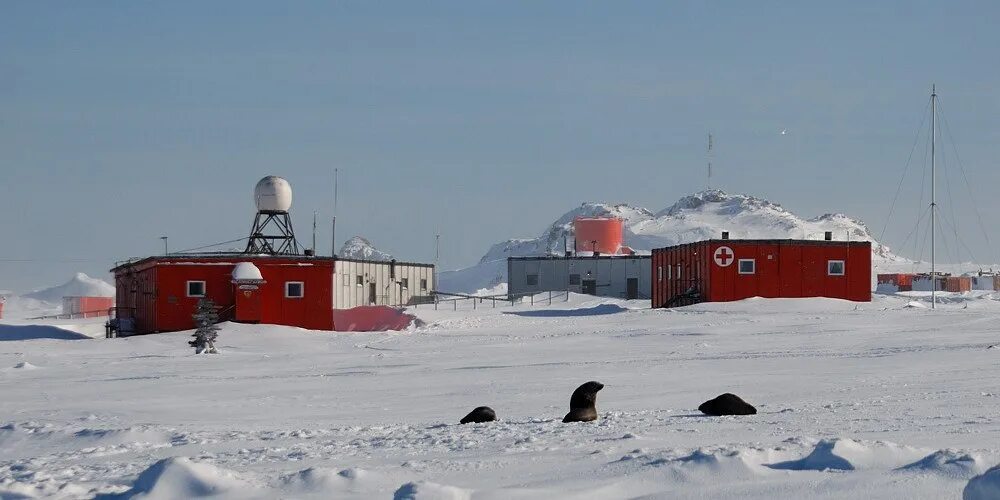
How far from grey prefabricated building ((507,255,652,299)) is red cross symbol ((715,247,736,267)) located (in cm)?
1934

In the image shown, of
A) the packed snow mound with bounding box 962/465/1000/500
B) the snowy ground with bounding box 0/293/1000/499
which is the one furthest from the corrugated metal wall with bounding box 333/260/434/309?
the packed snow mound with bounding box 962/465/1000/500

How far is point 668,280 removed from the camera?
54.0 metres

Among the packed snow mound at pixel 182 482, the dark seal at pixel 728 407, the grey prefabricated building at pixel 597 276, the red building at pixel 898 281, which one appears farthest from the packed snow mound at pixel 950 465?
the red building at pixel 898 281

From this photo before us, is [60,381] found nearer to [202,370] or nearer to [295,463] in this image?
[202,370]

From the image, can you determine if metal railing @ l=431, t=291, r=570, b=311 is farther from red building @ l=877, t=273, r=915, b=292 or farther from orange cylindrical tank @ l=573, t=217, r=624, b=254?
red building @ l=877, t=273, r=915, b=292

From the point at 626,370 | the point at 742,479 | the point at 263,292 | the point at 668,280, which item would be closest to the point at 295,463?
the point at 742,479

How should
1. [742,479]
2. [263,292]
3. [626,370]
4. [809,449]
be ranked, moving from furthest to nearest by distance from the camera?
[263,292], [626,370], [809,449], [742,479]

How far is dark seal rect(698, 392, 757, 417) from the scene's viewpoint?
14.4 meters

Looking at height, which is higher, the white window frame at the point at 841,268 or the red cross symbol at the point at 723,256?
the red cross symbol at the point at 723,256

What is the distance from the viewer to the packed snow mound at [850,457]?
9.64 meters

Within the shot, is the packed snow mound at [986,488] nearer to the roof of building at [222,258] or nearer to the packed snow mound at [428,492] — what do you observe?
the packed snow mound at [428,492]

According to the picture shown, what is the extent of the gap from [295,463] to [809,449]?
4.56 meters

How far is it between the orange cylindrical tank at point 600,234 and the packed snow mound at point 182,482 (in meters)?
80.9

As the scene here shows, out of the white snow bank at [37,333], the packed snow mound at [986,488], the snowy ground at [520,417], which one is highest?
the packed snow mound at [986,488]
